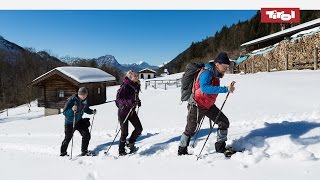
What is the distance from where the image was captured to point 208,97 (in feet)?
17.7

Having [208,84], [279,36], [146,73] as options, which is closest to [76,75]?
[279,36]

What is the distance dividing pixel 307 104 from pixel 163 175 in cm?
710

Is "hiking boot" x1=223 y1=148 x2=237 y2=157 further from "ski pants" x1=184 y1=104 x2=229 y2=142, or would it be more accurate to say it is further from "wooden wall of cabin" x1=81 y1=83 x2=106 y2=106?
"wooden wall of cabin" x1=81 y1=83 x2=106 y2=106

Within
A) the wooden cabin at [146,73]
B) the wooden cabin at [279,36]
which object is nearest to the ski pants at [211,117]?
the wooden cabin at [279,36]

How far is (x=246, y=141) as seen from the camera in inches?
231

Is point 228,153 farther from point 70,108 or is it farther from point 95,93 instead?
point 95,93

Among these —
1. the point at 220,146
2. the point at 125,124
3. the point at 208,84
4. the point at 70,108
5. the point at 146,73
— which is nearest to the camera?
the point at 208,84

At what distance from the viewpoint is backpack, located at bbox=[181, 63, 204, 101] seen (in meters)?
5.43

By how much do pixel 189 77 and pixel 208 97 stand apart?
479 mm

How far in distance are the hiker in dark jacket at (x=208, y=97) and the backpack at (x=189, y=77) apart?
10cm

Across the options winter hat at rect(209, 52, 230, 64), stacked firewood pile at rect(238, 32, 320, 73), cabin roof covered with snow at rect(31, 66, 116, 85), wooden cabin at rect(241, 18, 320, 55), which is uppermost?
wooden cabin at rect(241, 18, 320, 55)

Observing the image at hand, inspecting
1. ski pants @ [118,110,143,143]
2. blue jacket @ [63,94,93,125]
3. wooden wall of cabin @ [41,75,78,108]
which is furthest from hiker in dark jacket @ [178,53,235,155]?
wooden wall of cabin @ [41,75,78,108]

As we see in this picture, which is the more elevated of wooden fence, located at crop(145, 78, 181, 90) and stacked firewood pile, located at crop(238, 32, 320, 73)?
stacked firewood pile, located at crop(238, 32, 320, 73)

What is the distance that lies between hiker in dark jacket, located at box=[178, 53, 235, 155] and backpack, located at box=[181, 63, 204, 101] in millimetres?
98
